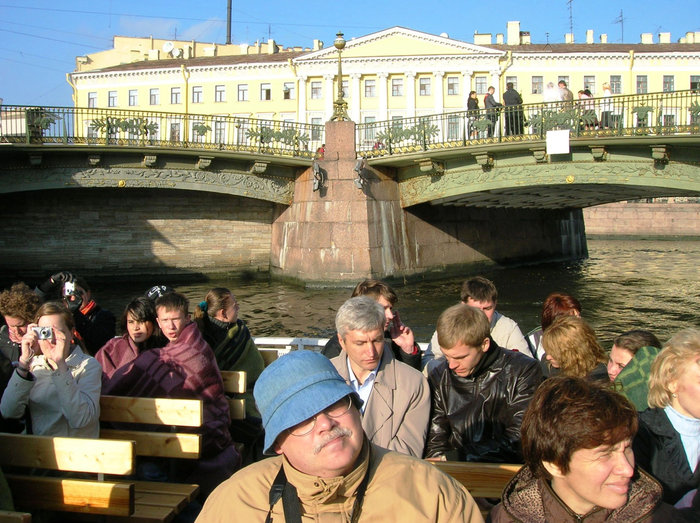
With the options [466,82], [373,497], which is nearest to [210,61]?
[466,82]

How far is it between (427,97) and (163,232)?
95.6 feet

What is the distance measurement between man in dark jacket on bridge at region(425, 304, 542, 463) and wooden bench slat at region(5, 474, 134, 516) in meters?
1.34

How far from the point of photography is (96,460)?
2918mm

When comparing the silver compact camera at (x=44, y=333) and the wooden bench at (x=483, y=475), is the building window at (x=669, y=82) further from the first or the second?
the silver compact camera at (x=44, y=333)

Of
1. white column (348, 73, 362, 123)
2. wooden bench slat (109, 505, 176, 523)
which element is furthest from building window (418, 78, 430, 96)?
wooden bench slat (109, 505, 176, 523)

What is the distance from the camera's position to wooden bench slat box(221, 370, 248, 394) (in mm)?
4438

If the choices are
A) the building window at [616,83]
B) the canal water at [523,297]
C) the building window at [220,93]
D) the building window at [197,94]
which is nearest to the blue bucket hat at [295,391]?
the canal water at [523,297]

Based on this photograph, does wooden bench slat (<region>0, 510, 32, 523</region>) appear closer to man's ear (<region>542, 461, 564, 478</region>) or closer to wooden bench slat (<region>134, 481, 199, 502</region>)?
wooden bench slat (<region>134, 481, 199, 502</region>)

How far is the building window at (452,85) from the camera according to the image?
4508 cm

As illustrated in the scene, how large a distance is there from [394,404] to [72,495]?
56.6 inches

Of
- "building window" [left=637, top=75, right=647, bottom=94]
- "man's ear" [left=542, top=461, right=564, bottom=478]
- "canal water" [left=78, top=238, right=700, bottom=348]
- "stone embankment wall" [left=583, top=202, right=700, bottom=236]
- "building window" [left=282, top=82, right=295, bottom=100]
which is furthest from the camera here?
"building window" [left=282, top=82, right=295, bottom=100]

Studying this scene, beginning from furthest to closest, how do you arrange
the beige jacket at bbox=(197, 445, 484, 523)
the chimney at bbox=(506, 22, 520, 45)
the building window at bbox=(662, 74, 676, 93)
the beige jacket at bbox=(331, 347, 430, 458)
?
the chimney at bbox=(506, 22, 520, 45), the building window at bbox=(662, 74, 676, 93), the beige jacket at bbox=(331, 347, 430, 458), the beige jacket at bbox=(197, 445, 484, 523)

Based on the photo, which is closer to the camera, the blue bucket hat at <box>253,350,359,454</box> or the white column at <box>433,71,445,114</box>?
the blue bucket hat at <box>253,350,359,454</box>

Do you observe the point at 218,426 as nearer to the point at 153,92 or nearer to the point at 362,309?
the point at 362,309
